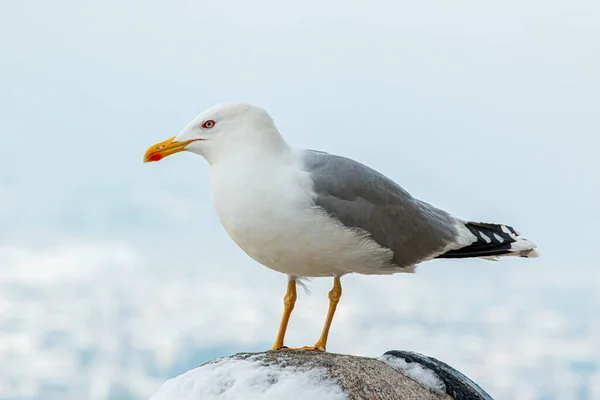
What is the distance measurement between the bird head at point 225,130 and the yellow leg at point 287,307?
1.38 metres

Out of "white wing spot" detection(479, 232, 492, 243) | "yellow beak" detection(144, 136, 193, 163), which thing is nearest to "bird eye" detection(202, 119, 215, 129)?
"yellow beak" detection(144, 136, 193, 163)

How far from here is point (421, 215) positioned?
7.76 meters

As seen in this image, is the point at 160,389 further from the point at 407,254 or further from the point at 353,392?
the point at 407,254

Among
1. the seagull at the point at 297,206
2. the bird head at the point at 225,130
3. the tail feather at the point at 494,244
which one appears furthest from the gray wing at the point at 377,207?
the bird head at the point at 225,130

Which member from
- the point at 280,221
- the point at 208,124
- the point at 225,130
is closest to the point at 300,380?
the point at 280,221

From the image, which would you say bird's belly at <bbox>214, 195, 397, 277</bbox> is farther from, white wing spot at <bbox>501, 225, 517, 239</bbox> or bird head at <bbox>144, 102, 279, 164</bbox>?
white wing spot at <bbox>501, 225, 517, 239</bbox>

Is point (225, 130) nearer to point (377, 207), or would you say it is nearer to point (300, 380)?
point (377, 207)

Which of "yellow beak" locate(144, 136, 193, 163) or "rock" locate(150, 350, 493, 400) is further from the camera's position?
"yellow beak" locate(144, 136, 193, 163)

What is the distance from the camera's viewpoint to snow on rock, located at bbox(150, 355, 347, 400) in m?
6.06

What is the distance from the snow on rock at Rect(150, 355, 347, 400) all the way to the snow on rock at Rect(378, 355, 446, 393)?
102cm

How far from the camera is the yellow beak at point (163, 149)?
7.21 metres

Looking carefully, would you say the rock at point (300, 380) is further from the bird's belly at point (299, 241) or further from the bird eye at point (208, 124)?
the bird eye at point (208, 124)

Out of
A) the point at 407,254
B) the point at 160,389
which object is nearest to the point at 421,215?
the point at 407,254

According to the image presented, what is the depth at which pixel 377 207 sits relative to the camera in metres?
7.32
